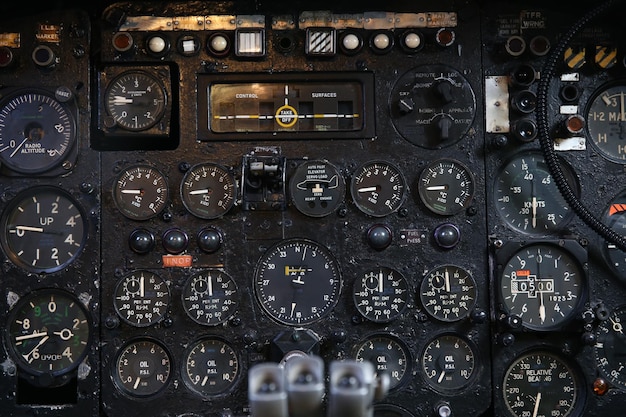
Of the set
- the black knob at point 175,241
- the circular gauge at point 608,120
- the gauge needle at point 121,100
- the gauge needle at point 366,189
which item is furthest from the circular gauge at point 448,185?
the gauge needle at point 121,100

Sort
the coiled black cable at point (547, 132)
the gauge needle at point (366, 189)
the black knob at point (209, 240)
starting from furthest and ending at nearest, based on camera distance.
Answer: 1. the gauge needle at point (366, 189)
2. the black knob at point (209, 240)
3. the coiled black cable at point (547, 132)

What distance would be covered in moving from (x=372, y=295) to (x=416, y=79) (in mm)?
1391

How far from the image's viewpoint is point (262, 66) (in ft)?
17.2

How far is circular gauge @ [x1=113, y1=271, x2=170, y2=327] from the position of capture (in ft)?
16.9

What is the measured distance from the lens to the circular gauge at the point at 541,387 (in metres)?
5.19

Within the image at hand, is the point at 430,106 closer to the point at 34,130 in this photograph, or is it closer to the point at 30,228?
→ the point at 34,130

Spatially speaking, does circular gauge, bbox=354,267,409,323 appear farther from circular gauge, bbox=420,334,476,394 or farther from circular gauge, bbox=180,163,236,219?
Answer: circular gauge, bbox=180,163,236,219

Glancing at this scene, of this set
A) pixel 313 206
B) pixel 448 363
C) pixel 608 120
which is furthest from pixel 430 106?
pixel 448 363

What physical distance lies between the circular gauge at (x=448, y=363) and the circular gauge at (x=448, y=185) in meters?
0.82

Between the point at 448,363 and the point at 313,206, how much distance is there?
4.22ft

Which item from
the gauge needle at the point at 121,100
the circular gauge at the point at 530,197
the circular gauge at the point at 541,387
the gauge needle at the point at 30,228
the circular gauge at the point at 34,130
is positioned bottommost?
the circular gauge at the point at 541,387

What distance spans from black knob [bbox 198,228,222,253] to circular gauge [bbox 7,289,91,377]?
847 mm

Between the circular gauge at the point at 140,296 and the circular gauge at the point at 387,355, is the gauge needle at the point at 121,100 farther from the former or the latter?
the circular gauge at the point at 387,355

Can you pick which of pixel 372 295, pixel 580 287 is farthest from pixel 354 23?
pixel 580 287
